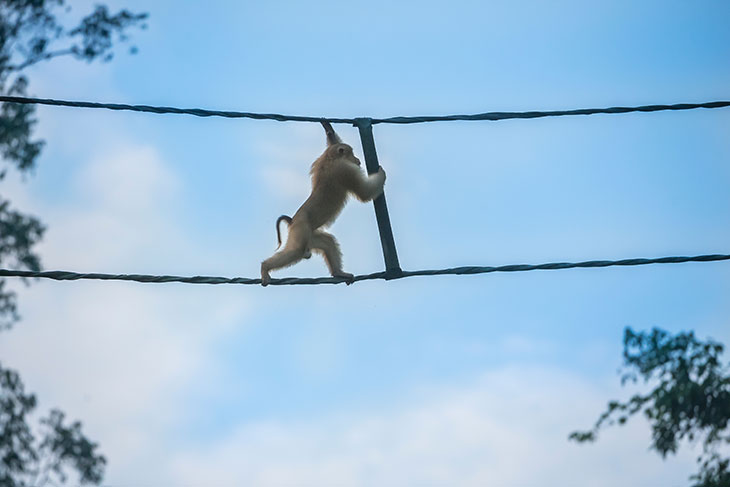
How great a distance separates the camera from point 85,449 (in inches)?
1035

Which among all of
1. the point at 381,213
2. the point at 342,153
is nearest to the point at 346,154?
the point at 342,153

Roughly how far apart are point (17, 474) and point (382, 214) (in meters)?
20.9

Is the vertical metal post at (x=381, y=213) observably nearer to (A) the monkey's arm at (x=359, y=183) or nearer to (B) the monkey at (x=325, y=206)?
(A) the monkey's arm at (x=359, y=183)

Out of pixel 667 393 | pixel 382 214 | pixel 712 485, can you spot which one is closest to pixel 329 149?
pixel 382 214

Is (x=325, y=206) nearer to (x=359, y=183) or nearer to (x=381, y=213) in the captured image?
(x=359, y=183)

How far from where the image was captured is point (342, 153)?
8.93 meters

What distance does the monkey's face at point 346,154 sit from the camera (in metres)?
8.88

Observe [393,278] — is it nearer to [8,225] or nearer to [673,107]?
[673,107]

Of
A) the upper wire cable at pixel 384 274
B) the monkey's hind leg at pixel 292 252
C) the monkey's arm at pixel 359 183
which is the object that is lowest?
the upper wire cable at pixel 384 274

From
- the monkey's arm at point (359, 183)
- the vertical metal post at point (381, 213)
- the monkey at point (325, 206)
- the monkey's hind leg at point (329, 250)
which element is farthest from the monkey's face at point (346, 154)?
the vertical metal post at point (381, 213)

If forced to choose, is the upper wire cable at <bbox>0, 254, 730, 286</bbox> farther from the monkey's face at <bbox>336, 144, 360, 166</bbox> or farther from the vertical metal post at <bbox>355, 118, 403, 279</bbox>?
the monkey's face at <bbox>336, 144, 360, 166</bbox>

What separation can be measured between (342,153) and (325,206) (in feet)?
1.59

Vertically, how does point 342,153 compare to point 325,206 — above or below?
above

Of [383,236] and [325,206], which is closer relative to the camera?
[383,236]
